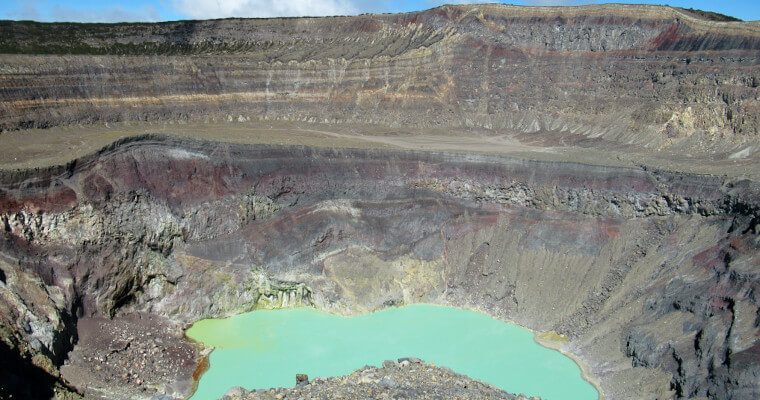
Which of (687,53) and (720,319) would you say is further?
(687,53)

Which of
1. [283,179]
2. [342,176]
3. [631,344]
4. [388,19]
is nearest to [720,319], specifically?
[631,344]

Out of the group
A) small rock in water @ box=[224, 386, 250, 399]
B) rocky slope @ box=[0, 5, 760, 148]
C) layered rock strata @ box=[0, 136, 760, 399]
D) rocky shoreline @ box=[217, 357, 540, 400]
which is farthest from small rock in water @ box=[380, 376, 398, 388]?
rocky slope @ box=[0, 5, 760, 148]

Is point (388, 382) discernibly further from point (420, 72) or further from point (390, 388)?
point (420, 72)

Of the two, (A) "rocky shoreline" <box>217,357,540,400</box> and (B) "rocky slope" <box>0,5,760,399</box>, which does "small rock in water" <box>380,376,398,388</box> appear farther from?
(B) "rocky slope" <box>0,5,760,399</box>

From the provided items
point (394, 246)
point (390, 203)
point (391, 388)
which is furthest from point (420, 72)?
point (391, 388)

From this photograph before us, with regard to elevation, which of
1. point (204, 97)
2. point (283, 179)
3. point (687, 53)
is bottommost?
point (283, 179)

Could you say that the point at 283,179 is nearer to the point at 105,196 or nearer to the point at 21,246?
the point at 105,196

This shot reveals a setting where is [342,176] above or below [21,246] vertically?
above
